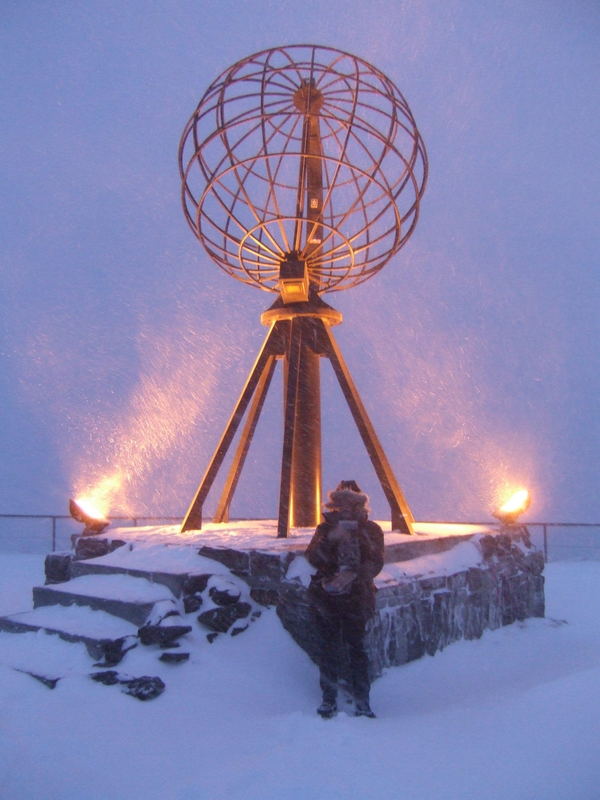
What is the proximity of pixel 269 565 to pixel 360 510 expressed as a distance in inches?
41.9

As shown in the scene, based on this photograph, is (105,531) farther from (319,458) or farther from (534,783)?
(534,783)

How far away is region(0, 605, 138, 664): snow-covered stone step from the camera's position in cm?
412

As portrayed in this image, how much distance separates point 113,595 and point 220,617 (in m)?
0.86

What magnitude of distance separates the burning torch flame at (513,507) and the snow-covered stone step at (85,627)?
4.07 metres

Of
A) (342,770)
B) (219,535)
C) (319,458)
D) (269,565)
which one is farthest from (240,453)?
(342,770)

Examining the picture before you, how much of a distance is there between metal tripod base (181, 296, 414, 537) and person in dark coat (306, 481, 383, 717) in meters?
2.57

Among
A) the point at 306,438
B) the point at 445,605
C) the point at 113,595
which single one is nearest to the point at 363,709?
the point at 445,605

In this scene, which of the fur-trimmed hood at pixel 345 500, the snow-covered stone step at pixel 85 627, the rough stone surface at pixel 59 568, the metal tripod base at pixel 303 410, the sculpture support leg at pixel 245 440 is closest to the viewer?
the fur-trimmed hood at pixel 345 500

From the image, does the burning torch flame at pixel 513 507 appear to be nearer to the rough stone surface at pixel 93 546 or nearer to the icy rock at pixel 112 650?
the rough stone surface at pixel 93 546

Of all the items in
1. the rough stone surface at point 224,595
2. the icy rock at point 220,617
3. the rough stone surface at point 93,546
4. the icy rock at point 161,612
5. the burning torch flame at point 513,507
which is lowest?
the icy rock at point 220,617

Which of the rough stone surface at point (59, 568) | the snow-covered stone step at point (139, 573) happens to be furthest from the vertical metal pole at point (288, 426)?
the rough stone surface at point (59, 568)

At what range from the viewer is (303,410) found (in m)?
7.11

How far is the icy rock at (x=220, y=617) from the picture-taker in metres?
4.50

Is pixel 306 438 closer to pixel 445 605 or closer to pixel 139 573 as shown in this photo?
pixel 445 605
